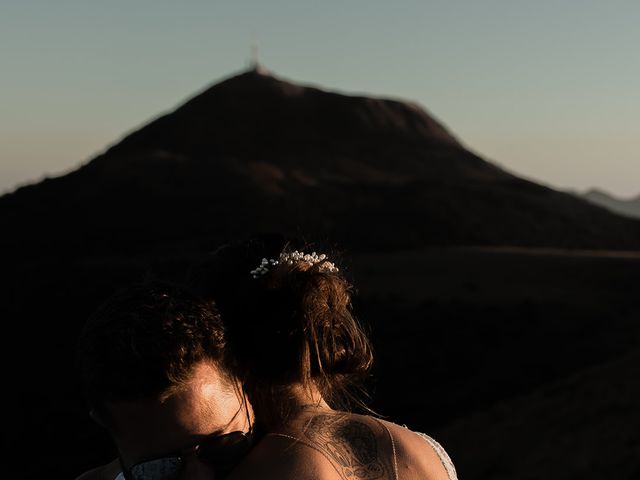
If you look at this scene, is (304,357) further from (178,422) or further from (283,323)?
(178,422)

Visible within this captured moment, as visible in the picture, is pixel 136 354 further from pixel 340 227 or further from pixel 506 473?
pixel 340 227

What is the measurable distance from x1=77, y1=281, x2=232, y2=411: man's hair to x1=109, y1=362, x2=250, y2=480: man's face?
0.12 feet

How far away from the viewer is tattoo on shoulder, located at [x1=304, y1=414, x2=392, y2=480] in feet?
6.01

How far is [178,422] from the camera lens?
5.64 ft

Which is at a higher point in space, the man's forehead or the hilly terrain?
the man's forehead

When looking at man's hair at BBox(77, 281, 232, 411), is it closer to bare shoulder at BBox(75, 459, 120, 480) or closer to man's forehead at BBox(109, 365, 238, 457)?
man's forehead at BBox(109, 365, 238, 457)

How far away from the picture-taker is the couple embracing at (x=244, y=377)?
64.8 inches

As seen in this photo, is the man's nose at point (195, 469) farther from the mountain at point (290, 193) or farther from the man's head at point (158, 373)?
the mountain at point (290, 193)

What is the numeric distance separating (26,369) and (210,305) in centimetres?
2946

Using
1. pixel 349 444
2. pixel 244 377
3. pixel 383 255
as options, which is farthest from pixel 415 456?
pixel 383 255

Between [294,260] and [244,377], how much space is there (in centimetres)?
37

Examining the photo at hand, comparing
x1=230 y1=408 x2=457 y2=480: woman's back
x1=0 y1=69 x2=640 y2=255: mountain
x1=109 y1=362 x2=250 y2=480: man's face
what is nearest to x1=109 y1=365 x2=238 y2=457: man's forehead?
x1=109 y1=362 x2=250 y2=480: man's face

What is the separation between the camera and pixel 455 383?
23438 mm

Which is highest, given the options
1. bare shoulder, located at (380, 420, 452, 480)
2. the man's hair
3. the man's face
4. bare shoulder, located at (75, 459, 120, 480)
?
the man's hair
